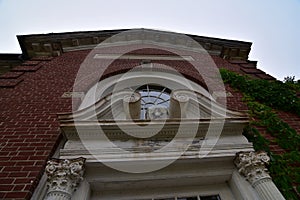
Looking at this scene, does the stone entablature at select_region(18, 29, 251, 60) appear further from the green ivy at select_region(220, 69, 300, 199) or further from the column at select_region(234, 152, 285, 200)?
the column at select_region(234, 152, 285, 200)

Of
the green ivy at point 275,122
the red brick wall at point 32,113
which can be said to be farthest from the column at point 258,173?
the red brick wall at point 32,113

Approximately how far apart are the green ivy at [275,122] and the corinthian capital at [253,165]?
26 centimetres

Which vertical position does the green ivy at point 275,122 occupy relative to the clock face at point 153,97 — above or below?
below

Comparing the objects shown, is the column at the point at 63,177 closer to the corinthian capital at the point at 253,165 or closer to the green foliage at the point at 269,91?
the corinthian capital at the point at 253,165

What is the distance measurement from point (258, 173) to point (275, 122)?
159 centimetres

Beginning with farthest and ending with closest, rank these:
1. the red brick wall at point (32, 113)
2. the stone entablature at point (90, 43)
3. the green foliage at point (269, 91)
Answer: the stone entablature at point (90, 43)
the green foliage at point (269, 91)
the red brick wall at point (32, 113)

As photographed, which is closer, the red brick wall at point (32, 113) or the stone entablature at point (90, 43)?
the red brick wall at point (32, 113)

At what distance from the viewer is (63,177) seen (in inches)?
103

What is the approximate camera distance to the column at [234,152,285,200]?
8.49ft

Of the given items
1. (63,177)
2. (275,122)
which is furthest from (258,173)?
(63,177)

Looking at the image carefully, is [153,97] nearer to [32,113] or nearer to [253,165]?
[32,113]

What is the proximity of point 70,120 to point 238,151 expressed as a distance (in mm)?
2327

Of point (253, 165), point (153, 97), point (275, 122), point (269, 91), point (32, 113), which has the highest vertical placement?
point (153, 97)

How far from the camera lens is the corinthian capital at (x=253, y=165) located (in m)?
2.80
